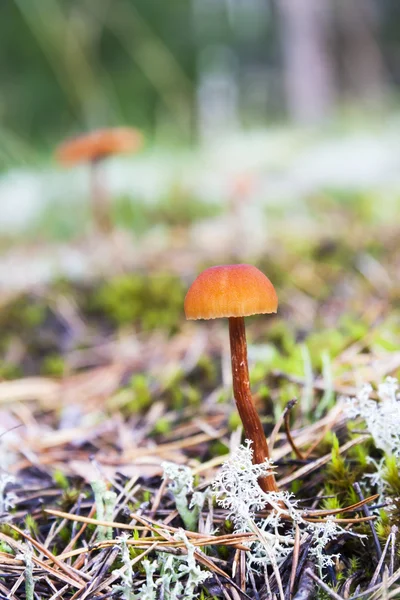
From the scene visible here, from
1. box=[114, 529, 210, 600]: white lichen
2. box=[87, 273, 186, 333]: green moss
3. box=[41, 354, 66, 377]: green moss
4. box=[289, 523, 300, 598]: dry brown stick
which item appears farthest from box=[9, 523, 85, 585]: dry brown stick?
box=[87, 273, 186, 333]: green moss

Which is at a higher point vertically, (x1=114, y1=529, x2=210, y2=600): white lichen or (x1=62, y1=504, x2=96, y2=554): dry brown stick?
(x1=114, y1=529, x2=210, y2=600): white lichen

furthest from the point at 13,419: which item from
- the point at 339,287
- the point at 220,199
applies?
the point at 220,199

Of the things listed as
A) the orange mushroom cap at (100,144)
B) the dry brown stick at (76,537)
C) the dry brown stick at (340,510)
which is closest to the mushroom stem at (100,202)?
the orange mushroom cap at (100,144)

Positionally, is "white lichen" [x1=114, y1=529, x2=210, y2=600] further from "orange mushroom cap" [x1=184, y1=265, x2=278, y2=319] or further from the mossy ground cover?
"orange mushroom cap" [x1=184, y1=265, x2=278, y2=319]

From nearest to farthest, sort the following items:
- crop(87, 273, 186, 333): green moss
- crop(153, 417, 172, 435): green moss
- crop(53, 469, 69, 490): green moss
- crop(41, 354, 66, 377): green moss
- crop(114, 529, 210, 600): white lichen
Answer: crop(114, 529, 210, 600): white lichen → crop(53, 469, 69, 490): green moss → crop(153, 417, 172, 435): green moss → crop(41, 354, 66, 377): green moss → crop(87, 273, 186, 333): green moss

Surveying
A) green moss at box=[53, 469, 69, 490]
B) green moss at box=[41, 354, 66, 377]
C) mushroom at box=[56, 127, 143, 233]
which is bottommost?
green moss at box=[41, 354, 66, 377]
